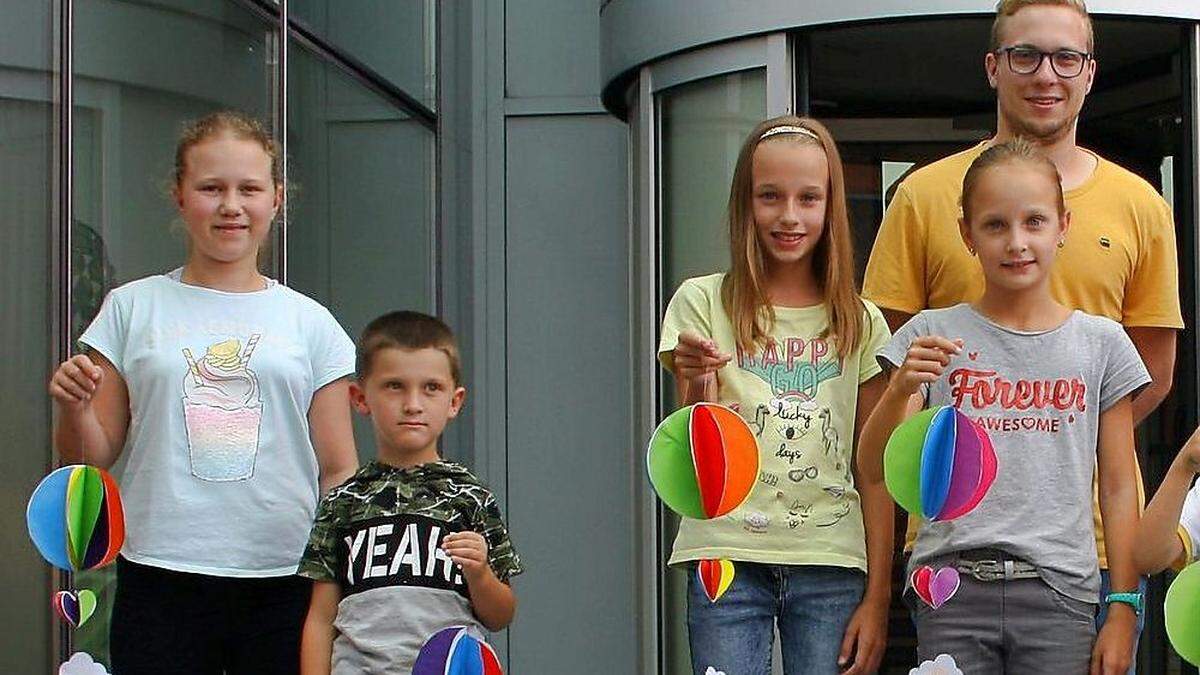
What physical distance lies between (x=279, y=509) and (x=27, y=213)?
6.83ft

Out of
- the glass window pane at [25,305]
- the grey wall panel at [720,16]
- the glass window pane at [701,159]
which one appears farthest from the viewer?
the glass window pane at [701,159]

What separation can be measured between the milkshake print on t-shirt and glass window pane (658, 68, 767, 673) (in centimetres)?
289

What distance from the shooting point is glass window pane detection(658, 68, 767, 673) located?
6309 millimetres

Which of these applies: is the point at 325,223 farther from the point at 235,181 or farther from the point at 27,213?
the point at 235,181

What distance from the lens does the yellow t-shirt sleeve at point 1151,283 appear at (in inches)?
150

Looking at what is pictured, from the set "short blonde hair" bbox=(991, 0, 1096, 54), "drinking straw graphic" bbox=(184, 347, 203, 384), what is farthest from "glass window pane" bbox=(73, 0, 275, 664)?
"short blonde hair" bbox=(991, 0, 1096, 54)

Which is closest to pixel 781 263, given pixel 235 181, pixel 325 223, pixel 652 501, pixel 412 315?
pixel 412 315

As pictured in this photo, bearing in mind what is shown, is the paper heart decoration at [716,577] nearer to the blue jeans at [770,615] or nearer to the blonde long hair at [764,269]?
the blue jeans at [770,615]

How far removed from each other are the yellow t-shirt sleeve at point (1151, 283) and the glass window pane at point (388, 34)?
4200 mm

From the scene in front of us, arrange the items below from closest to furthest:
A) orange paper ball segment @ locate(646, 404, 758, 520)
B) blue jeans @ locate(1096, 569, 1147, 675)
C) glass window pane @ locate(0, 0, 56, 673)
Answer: orange paper ball segment @ locate(646, 404, 758, 520)
blue jeans @ locate(1096, 569, 1147, 675)
glass window pane @ locate(0, 0, 56, 673)

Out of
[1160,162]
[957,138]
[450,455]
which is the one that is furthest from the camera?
[450,455]

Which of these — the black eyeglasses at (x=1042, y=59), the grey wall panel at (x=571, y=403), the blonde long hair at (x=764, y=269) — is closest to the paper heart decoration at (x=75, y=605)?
the blonde long hair at (x=764, y=269)

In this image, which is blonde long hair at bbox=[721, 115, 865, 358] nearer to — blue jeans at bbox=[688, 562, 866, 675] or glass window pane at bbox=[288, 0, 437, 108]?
blue jeans at bbox=[688, 562, 866, 675]

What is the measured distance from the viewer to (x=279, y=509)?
3600 millimetres
